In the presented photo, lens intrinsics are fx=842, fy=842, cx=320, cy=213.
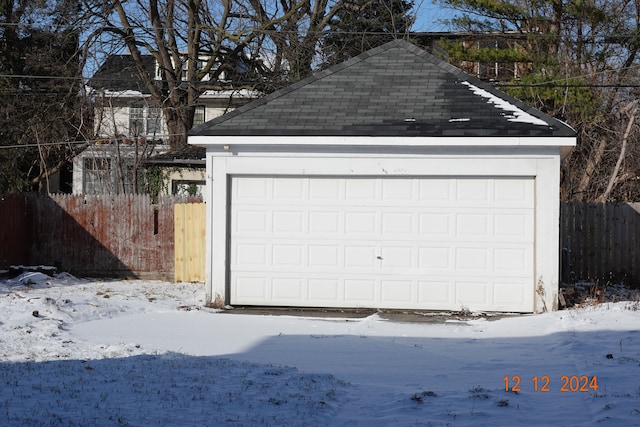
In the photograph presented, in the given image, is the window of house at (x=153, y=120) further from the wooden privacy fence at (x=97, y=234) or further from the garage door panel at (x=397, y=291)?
the garage door panel at (x=397, y=291)

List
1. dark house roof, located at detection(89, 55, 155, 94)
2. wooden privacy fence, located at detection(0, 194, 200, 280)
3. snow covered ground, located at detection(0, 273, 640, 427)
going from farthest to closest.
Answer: dark house roof, located at detection(89, 55, 155, 94)
wooden privacy fence, located at detection(0, 194, 200, 280)
snow covered ground, located at detection(0, 273, 640, 427)

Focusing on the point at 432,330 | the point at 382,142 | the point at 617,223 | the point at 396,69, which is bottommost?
the point at 432,330

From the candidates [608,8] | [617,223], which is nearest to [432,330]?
[617,223]

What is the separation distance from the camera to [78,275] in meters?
20.4

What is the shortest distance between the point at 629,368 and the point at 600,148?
764 inches

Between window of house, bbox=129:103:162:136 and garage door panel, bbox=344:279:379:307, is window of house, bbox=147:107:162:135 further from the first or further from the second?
garage door panel, bbox=344:279:379:307

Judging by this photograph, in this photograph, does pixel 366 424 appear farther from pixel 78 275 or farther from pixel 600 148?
pixel 600 148

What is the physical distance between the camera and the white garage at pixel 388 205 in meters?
14.0

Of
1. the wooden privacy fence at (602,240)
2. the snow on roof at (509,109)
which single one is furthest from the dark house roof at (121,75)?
the snow on roof at (509,109)

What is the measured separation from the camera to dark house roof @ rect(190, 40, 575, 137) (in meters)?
14.1

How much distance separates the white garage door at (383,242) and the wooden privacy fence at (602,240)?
5.37 meters

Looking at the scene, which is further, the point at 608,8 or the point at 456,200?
the point at 608,8
